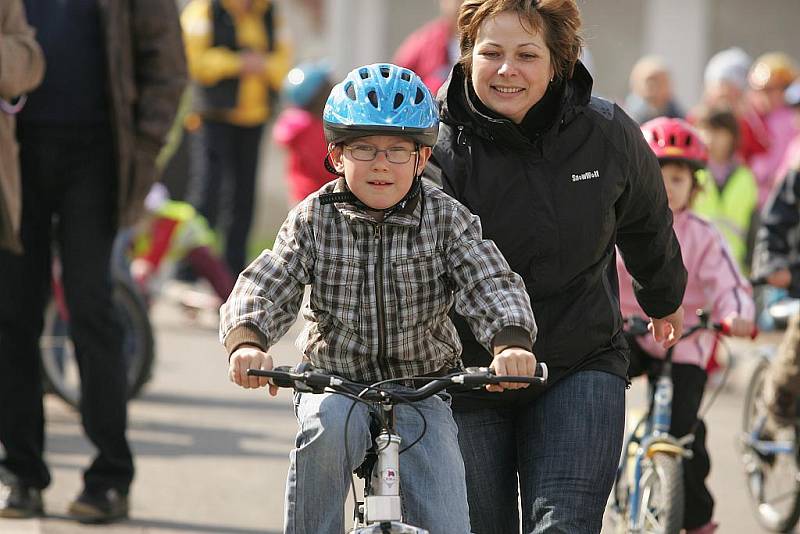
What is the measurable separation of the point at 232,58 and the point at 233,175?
0.87 metres

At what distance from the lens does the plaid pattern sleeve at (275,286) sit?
4.27 m

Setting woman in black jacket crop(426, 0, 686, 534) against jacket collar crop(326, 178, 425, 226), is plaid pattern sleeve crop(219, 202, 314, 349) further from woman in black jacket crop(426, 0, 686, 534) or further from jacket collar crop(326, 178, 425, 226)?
woman in black jacket crop(426, 0, 686, 534)

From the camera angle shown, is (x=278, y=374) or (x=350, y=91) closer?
(x=278, y=374)

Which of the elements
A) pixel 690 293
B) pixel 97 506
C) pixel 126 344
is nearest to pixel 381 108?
pixel 690 293

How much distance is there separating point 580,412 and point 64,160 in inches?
111

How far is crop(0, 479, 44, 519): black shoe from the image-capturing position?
686 cm

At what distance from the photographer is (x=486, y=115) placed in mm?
4887

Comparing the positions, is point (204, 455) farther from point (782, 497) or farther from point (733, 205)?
point (733, 205)

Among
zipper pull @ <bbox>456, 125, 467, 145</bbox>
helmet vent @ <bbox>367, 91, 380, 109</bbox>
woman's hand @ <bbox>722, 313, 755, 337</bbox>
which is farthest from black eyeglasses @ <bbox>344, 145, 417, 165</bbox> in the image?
woman's hand @ <bbox>722, 313, 755, 337</bbox>

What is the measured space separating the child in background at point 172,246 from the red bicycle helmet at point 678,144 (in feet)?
17.7

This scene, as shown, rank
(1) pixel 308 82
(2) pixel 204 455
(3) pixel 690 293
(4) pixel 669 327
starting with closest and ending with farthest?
(4) pixel 669 327 → (3) pixel 690 293 → (2) pixel 204 455 → (1) pixel 308 82

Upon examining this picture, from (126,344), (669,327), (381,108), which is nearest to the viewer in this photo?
(381,108)

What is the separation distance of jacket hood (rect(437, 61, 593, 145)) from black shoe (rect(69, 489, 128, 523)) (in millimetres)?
2617

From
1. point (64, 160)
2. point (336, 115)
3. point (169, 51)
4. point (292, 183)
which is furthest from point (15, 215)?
point (292, 183)
